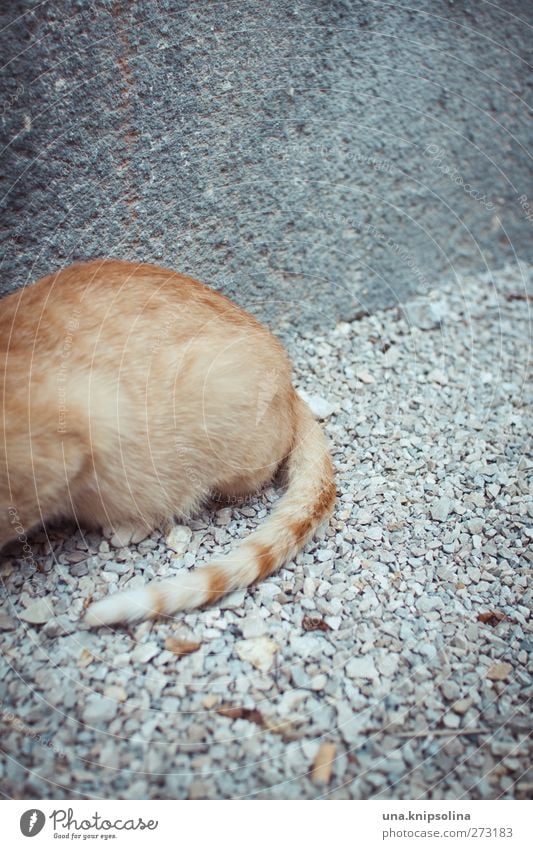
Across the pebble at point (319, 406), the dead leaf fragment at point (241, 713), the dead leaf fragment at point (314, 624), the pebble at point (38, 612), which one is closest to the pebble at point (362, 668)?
the dead leaf fragment at point (314, 624)

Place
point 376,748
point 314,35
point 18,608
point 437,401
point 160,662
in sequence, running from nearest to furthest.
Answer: point 376,748
point 160,662
point 18,608
point 314,35
point 437,401

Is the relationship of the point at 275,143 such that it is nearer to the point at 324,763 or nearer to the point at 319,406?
the point at 319,406

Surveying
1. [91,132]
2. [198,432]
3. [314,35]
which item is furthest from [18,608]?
[314,35]

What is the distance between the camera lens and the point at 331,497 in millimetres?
1805

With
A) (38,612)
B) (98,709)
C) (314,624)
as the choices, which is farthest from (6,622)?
(314,624)

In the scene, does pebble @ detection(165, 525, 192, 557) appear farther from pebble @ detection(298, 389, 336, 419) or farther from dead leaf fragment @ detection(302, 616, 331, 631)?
pebble @ detection(298, 389, 336, 419)

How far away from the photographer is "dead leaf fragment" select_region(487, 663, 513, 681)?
1477 mm

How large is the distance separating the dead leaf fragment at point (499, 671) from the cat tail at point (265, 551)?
0.56 m

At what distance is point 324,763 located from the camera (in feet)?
4.21

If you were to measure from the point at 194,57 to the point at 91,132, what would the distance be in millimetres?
428

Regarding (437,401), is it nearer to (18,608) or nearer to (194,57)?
(194,57)

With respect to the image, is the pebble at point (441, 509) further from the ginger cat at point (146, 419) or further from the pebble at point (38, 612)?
the pebble at point (38, 612)

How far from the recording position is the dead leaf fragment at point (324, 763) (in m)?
1.26

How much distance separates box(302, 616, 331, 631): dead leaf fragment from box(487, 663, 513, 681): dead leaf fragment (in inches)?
15.7
